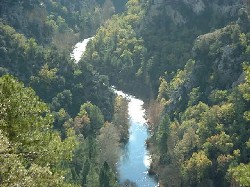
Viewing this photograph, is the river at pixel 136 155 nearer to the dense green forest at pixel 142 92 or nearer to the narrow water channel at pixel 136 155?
the narrow water channel at pixel 136 155

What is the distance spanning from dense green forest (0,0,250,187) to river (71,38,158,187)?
259cm

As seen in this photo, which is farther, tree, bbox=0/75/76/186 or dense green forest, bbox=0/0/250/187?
dense green forest, bbox=0/0/250/187

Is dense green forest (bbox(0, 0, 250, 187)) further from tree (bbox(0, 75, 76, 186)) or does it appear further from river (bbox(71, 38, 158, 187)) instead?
river (bbox(71, 38, 158, 187))

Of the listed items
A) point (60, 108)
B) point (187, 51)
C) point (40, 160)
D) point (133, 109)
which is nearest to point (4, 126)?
point (40, 160)

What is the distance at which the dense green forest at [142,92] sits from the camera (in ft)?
111

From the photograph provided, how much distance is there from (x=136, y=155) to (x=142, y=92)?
151 ft

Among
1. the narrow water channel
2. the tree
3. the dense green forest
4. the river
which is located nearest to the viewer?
the tree

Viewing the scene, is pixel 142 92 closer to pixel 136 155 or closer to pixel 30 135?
pixel 136 155

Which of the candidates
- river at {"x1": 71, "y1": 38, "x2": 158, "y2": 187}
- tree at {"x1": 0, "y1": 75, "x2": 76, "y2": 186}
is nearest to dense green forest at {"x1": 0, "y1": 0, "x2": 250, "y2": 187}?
tree at {"x1": 0, "y1": 75, "x2": 76, "y2": 186}

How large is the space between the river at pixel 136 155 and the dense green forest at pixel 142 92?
2593 millimetres

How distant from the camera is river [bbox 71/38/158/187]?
109062 millimetres

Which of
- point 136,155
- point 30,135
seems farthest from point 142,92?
point 30,135

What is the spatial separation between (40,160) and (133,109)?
378 ft

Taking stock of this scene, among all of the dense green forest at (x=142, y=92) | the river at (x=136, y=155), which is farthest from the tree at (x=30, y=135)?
the river at (x=136, y=155)
